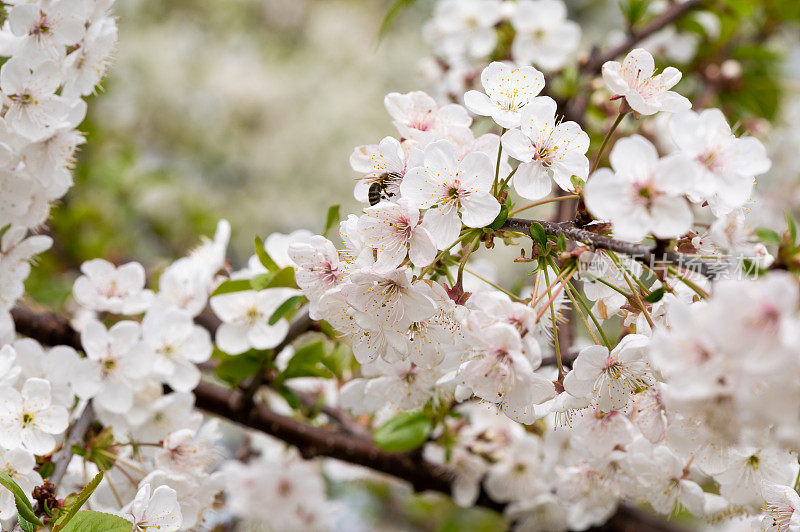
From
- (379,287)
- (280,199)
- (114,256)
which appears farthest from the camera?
(280,199)

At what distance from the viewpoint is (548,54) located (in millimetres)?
1538

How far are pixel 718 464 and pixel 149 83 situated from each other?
13.1 feet

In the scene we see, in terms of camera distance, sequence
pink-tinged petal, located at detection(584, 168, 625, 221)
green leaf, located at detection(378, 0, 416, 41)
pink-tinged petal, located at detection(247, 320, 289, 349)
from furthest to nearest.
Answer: green leaf, located at detection(378, 0, 416, 41), pink-tinged petal, located at detection(247, 320, 289, 349), pink-tinged petal, located at detection(584, 168, 625, 221)

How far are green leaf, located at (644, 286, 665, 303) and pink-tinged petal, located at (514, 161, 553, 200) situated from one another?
0.53 ft

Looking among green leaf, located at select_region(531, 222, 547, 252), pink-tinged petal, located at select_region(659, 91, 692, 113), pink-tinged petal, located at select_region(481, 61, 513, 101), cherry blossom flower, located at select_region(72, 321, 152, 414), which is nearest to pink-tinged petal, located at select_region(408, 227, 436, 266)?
green leaf, located at select_region(531, 222, 547, 252)

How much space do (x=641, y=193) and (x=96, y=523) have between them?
684 mm

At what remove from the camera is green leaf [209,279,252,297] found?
41.1 inches

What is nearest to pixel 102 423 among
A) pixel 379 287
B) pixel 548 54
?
pixel 379 287

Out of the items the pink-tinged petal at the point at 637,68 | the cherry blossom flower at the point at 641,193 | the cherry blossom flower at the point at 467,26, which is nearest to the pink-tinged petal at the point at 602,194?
the cherry blossom flower at the point at 641,193

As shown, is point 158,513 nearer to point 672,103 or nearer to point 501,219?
point 501,219

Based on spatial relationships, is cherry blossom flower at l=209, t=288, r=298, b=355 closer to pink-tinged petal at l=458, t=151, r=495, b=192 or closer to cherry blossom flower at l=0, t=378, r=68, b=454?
cherry blossom flower at l=0, t=378, r=68, b=454

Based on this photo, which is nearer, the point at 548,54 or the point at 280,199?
the point at 548,54

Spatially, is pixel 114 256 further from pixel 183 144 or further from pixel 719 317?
pixel 183 144

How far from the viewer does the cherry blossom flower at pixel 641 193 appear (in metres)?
0.61
